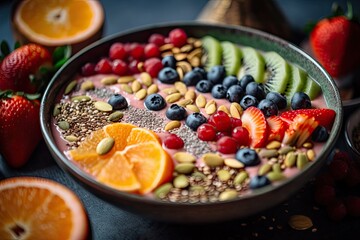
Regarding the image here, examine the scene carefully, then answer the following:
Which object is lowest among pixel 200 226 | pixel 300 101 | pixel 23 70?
pixel 200 226

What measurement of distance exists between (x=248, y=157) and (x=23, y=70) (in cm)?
67

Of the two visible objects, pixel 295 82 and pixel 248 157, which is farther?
pixel 295 82

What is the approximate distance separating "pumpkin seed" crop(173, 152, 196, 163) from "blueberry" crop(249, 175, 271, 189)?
0.45 feet

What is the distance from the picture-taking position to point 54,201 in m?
1.09

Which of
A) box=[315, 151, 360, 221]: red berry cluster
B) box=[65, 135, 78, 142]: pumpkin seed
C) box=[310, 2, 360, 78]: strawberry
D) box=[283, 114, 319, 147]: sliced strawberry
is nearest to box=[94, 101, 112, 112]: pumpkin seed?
box=[65, 135, 78, 142]: pumpkin seed

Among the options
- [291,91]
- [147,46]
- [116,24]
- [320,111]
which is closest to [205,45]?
[147,46]

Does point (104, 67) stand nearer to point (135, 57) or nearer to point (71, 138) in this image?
point (135, 57)

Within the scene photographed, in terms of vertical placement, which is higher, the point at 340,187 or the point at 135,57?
the point at 135,57

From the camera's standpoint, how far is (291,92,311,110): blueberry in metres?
1.21

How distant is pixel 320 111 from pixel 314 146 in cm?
9

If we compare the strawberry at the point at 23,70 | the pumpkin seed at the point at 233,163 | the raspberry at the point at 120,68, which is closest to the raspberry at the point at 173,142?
the pumpkin seed at the point at 233,163

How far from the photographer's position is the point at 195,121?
118cm

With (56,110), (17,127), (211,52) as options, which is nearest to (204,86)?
(211,52)

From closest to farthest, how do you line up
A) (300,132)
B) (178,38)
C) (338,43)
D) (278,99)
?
(300,132) → (278,99) → (178,38) → (338,43)
